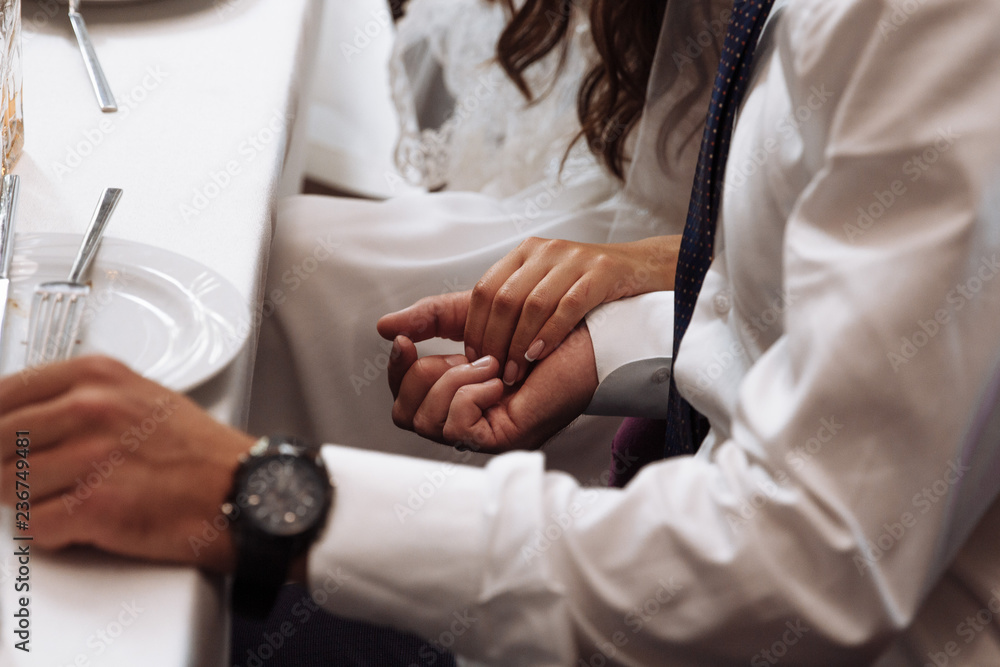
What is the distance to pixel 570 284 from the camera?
30.3 inches

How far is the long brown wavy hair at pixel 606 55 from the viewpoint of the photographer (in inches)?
37.8

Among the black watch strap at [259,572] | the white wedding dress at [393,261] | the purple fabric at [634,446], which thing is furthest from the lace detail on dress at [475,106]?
the black watch strap at [259,572]

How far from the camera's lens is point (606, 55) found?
0.98m

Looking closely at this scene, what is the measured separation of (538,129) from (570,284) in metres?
0.49

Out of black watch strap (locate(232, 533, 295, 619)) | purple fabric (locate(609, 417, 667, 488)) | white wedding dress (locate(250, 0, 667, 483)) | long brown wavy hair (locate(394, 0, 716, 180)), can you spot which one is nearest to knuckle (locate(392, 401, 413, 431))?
white wedding dress (locate(250, 0, 667, 483))

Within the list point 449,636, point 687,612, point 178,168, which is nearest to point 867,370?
point 687,612

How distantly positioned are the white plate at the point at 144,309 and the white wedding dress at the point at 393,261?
0.33 metres

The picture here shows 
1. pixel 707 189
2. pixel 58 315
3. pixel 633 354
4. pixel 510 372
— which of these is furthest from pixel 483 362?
pixel 58 315

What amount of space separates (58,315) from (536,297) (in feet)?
1.27

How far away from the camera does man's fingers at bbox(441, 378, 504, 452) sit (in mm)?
697

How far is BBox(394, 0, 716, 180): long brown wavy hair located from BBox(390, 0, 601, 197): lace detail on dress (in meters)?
0.05

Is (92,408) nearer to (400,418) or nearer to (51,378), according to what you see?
(51,378)

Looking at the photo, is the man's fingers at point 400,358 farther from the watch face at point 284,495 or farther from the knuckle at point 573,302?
the watch face at point 284,495

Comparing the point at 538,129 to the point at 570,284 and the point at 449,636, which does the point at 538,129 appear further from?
the point at 449,636
